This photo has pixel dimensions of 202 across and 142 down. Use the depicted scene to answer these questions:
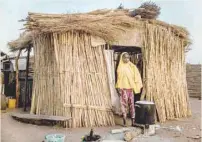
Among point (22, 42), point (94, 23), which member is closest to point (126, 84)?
point (94, 23)

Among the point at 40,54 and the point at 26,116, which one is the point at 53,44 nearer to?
the point at 40,54

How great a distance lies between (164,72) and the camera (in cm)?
934

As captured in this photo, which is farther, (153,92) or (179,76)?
(179,76)

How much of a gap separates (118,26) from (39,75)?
276cm

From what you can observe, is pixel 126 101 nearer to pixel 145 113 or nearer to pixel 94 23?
pixel 145 113

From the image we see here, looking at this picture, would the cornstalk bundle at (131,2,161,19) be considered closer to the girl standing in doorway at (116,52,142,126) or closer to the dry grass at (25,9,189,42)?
the dry grass at (25,9,189,42)

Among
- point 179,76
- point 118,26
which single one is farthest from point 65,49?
point 179,76

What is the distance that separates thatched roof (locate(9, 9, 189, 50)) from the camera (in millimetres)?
7789

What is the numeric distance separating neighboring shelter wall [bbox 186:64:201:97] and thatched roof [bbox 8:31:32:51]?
35.4 feet

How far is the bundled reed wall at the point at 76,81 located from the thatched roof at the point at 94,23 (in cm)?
33

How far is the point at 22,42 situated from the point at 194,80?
11.1 metres

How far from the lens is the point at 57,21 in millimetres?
7820

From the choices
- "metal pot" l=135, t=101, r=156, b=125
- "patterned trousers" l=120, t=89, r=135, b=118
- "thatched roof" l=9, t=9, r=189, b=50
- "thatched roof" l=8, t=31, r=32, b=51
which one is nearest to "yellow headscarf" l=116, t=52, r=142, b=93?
"patterned trousers" l=120, t=89, r=135, b=118

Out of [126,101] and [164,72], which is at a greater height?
[164,72]
